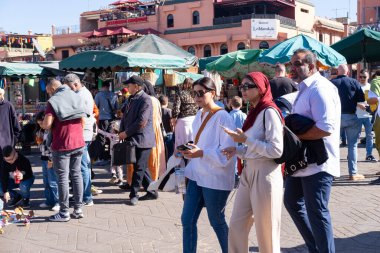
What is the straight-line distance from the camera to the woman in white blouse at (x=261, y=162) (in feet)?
11.4

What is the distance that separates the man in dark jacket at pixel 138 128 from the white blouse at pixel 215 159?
110 inches

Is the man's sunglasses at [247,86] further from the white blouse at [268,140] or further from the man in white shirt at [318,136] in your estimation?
the man in white shirt at [318,136]

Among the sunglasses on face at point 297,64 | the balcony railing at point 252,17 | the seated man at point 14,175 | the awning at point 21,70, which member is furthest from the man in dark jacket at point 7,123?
the balcony railing at point 252,17

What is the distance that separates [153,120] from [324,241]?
403 centimetres

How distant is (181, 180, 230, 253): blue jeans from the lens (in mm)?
3990

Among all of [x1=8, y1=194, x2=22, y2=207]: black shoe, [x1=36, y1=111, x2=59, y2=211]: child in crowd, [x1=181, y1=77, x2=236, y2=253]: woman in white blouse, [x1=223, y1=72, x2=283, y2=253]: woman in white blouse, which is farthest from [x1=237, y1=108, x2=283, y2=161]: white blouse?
[x1=8, y1=194, x2=22, y2=207]: black shoe

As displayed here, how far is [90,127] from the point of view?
23.0 ft

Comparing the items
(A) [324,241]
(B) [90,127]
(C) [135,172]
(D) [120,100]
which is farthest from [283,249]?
(D) [120,100]

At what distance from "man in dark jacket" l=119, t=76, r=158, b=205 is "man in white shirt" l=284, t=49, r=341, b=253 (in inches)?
127

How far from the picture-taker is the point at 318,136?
3.71 meters

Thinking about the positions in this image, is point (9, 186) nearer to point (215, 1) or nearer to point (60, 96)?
point (60, 96)

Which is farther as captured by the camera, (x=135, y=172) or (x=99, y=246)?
(x=135, y=172)

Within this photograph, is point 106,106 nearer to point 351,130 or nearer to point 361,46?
point 351,130

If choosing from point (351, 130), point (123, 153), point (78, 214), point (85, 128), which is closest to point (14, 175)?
point (85, 128)
